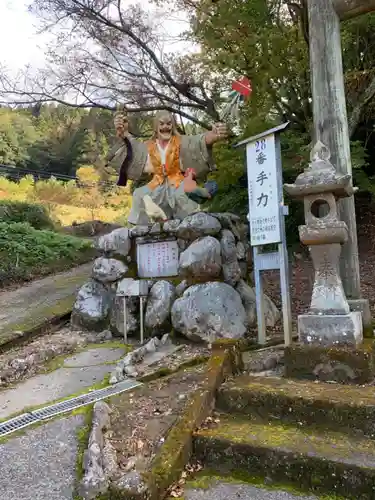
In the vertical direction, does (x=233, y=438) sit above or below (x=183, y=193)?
below

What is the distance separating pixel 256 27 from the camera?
8500mm

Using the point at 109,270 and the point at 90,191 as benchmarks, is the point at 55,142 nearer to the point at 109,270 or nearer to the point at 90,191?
the point at 90,191

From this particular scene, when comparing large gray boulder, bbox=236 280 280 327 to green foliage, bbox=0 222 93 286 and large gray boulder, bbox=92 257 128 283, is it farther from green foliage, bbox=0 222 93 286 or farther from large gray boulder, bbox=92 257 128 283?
green foliage, bbox=0 222 93 286

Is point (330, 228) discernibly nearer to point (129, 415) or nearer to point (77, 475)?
point (129, 415)

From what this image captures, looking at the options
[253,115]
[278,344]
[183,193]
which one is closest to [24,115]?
[253,115]

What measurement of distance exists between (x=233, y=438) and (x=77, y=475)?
951mm

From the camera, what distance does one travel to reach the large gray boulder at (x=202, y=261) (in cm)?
555

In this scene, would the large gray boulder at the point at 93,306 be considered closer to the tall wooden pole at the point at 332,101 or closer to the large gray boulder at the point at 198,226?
the large gray boulder at the point at 198,226

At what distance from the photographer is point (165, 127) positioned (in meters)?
7.00

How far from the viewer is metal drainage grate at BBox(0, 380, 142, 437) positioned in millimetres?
3141

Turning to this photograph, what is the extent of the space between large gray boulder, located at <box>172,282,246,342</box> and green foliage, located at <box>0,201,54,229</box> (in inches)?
389

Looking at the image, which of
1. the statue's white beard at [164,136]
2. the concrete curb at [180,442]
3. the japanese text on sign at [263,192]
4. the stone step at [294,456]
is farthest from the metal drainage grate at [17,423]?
the statue's white beard at [164,136]

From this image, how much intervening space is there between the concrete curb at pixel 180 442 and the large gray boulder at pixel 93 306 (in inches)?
115

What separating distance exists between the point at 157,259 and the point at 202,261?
90 cm
